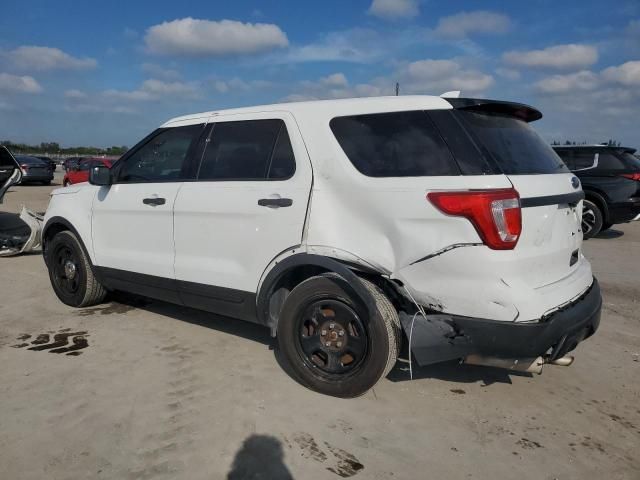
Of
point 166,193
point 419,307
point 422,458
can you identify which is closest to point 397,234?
point 419,307

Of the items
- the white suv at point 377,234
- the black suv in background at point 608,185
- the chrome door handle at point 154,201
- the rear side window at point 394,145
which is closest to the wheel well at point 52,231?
the chrome door handle at point 154,201

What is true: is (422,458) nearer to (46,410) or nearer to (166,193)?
(46,410)

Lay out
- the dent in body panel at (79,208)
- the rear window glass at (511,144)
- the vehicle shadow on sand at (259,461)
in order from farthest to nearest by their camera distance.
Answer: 1. the dent in body panel at (79,208)
2. the rear window glass at (511,144)
3. the vehicle shadow on sand at (259,461)

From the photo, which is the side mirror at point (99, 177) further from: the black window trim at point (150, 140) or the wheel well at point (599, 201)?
the wheel well at point (599, 201)

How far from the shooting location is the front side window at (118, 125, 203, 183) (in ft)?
13.7

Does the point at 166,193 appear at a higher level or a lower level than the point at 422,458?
higher

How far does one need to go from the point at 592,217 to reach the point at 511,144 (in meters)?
7.65

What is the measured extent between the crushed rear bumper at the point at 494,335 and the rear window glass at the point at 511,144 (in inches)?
33.8

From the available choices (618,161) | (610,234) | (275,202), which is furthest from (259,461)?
(610,234)

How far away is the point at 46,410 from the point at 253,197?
6.10ft

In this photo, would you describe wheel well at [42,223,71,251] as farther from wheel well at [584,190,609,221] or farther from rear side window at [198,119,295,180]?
wheel well at [584,190,609,221]

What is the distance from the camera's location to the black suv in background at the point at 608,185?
9.42 meters

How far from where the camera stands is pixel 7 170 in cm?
832

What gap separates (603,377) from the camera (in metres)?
3.76
